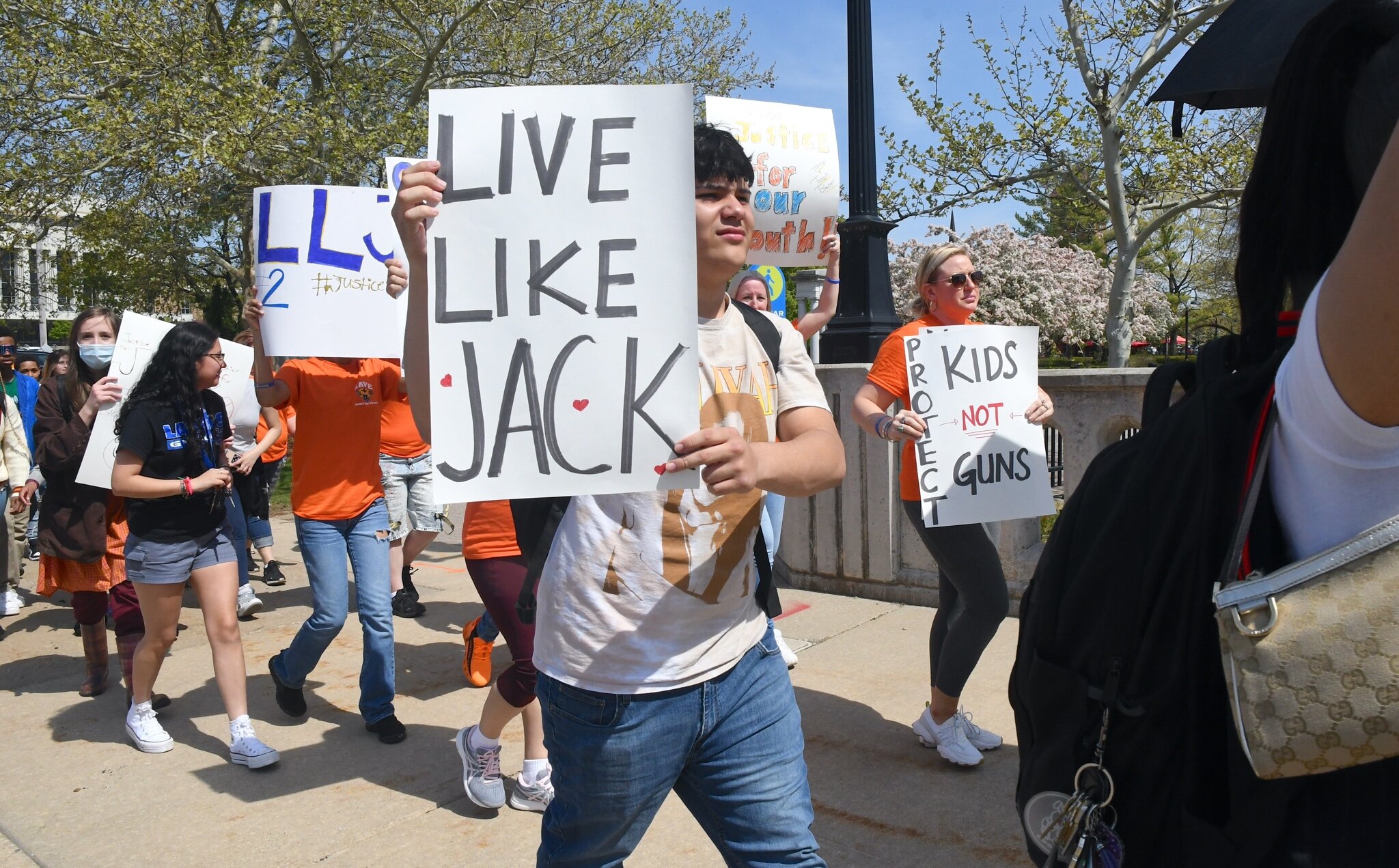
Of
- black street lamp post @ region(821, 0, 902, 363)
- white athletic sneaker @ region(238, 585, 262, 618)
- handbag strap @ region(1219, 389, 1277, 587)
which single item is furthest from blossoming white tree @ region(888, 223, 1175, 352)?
handbag strap @ region(1219, 389, 1277, 587)

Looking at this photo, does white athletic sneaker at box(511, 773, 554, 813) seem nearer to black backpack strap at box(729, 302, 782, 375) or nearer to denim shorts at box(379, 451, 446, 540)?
black backpack strap at box(729, 302, 782, 375)

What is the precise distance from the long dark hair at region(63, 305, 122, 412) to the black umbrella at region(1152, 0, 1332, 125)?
535cm

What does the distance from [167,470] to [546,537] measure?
3008 millimetres

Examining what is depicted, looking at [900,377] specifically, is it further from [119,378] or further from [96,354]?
[96,354]

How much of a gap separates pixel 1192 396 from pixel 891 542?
5338 mm

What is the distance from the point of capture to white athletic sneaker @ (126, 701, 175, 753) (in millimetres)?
4668

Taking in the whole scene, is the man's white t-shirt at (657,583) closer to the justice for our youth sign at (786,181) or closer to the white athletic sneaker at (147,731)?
the white athletic sneaker at (147,731)

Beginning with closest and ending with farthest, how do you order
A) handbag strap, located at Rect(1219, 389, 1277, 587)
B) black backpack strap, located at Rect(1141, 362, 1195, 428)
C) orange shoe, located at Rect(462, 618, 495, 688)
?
handbag strap, located at Rect(1219, 389, 1277, 587) → black backpack strap, located at Rect(1141, 362, 1195, 428) → orange shoe, located at Rect(462, 618, 495, 688)

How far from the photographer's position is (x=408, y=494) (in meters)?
7.12

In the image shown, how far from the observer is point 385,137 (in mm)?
15742

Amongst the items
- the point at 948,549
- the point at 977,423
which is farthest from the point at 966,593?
the point at 977,423

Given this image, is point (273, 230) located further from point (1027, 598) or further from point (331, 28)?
point (331, 28)

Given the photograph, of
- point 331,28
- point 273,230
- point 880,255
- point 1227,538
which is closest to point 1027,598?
point 1227,538

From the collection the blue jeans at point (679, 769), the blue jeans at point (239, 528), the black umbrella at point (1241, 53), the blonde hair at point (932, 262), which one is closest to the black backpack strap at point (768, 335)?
the blue jeans at point (679, 769)
